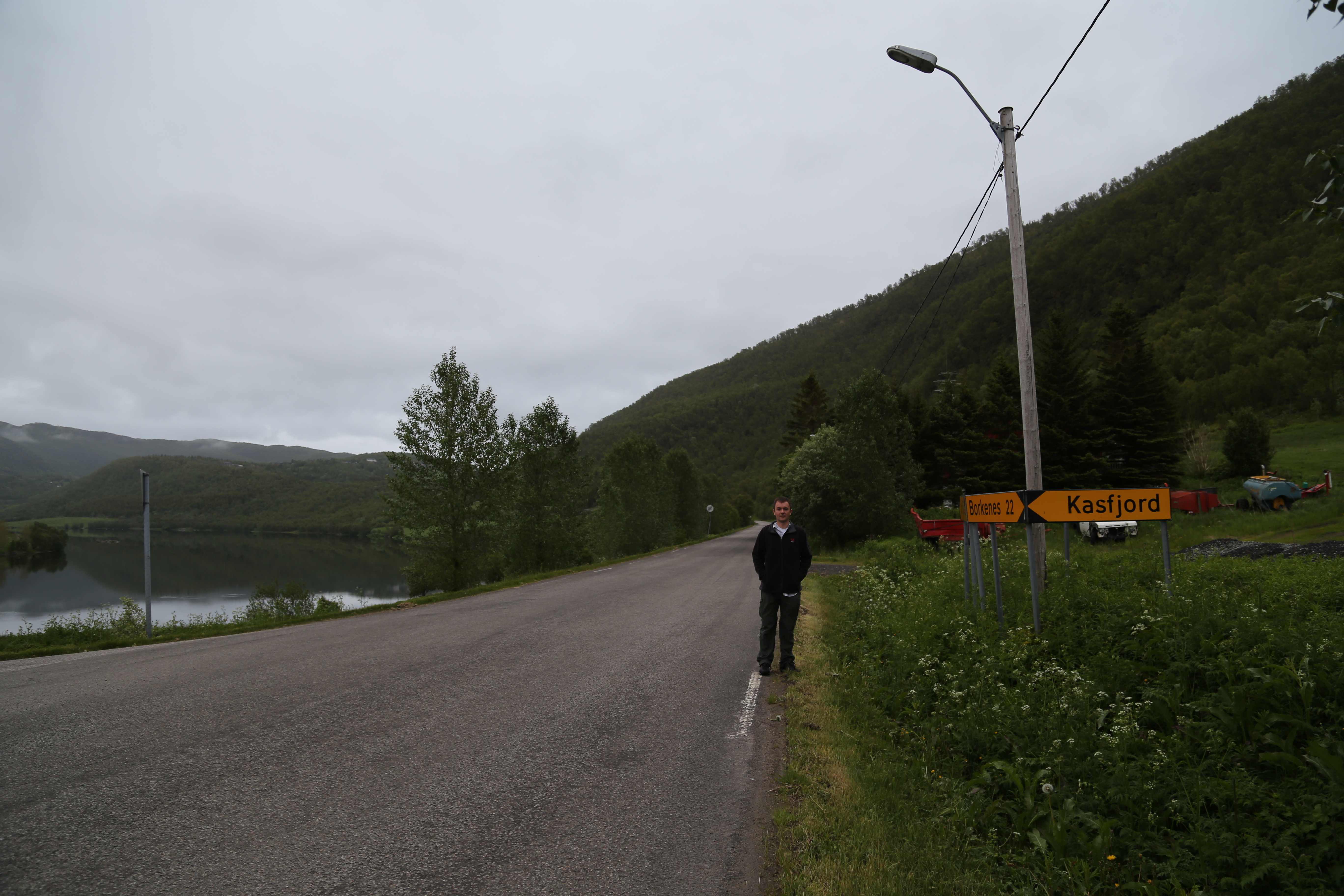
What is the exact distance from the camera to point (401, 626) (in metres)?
10.2

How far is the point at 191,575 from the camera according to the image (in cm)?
6531

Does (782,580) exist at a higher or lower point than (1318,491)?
higher

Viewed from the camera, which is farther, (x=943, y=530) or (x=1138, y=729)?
(x=943, y=530)

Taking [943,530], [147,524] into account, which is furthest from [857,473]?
[147,524]

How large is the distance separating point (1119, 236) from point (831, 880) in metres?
145

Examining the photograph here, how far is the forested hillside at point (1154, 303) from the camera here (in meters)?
60.2

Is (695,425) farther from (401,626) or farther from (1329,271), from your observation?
(401,626)

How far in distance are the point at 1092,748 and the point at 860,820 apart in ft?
5.61

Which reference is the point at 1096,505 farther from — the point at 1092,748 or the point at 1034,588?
the point at 1092,748

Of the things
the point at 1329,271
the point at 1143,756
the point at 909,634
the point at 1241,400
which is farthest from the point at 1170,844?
the point at 1329,271

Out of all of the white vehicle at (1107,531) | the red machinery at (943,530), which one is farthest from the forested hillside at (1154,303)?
the white vehicle at (1107,531)

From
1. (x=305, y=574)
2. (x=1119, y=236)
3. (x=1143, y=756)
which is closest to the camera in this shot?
(x=1143, y=756)

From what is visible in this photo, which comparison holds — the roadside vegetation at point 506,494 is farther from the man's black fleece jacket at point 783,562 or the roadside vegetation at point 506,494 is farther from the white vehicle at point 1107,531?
the white vehicle at point 1107,531

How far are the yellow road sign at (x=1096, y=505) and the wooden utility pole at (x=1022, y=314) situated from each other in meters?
Answer: 1.02
